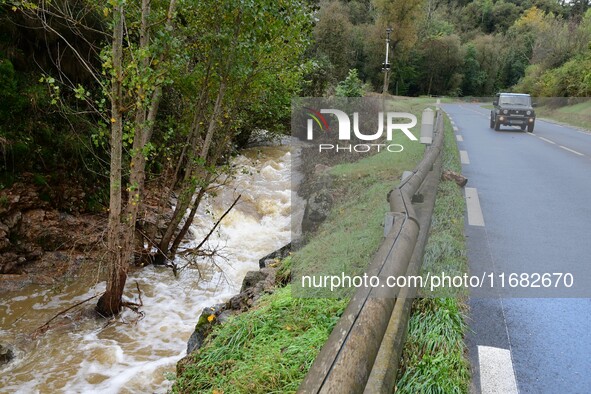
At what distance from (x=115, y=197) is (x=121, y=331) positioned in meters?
1.87

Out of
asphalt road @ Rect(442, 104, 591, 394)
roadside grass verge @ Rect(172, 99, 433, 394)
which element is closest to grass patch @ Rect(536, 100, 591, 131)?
asphalt road @ Rect(442, 104, 591, 394)

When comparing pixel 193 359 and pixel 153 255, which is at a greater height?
pixel 193 359

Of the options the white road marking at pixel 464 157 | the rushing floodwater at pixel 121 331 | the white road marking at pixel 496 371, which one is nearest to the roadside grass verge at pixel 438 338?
the white road marking at pixel 496 371

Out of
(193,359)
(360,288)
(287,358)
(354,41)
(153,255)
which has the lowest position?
(153,255)

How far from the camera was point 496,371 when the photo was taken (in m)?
2.84

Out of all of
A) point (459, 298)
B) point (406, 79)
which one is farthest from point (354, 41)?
point (459, 298)

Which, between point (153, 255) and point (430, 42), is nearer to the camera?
point (153, 255)

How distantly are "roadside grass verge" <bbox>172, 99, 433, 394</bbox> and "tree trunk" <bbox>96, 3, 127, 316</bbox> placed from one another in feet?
8.35

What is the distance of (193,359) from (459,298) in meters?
2.29

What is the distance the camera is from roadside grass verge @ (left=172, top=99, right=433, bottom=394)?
3.16 metres

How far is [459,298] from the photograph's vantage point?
367cm

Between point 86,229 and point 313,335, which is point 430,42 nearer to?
point 86,229

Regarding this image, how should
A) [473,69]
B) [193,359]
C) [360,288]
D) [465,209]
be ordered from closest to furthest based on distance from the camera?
[360,288] < [193,359] < [465,209] < [473,69]

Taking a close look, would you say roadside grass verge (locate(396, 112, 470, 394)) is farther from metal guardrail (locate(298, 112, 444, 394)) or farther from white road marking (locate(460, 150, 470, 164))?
white road marking (locate(460, 150, 470, 164))
